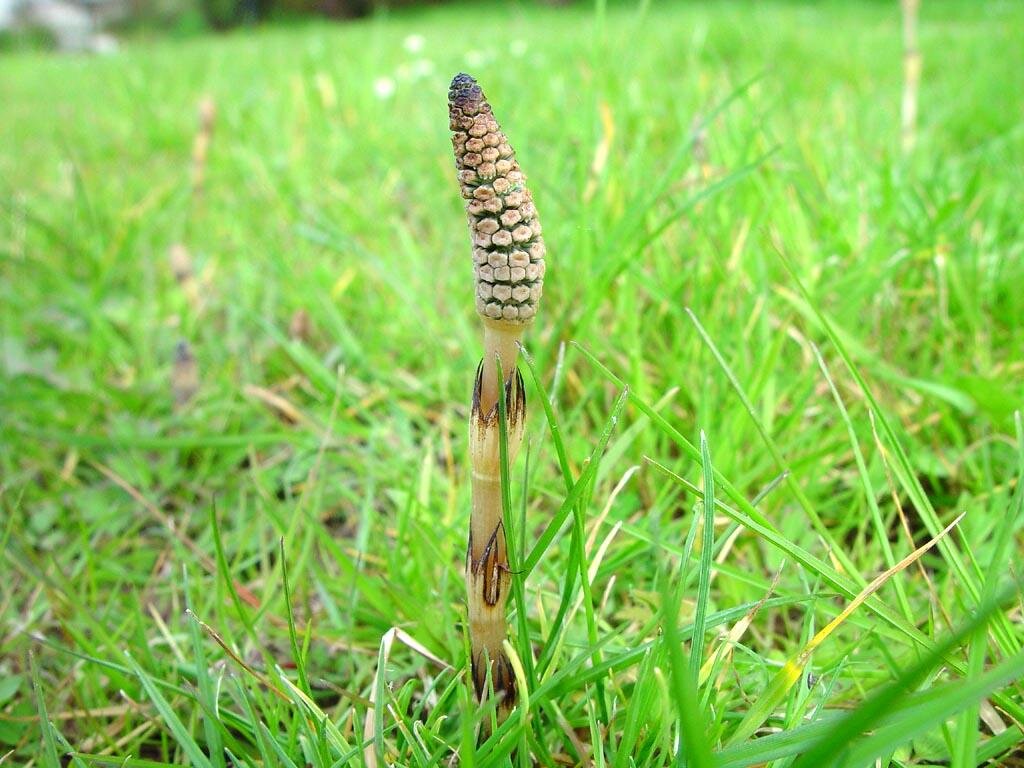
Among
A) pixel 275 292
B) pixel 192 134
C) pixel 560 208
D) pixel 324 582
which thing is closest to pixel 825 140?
pixel 560 208

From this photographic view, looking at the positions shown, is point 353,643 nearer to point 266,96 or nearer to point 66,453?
point 66,453

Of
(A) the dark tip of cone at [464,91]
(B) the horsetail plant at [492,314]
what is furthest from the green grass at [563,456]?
(A) the dark tip of cone at [464,91]

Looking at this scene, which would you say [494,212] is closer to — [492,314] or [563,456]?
[492,314]

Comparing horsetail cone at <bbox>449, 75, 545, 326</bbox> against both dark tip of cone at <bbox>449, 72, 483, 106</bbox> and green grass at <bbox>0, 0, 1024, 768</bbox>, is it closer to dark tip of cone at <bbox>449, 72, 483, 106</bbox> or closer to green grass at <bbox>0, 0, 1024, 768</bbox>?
dark tip of cone at <bbox>449, 72, 483, 106</bbox>

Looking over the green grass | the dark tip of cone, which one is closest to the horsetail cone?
the dark tip of cone

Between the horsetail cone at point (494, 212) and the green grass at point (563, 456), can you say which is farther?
the green grass at point (563, 456)

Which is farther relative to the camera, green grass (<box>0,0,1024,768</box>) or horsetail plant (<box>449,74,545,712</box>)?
green grass (<box>0,0,1024,768</box>)

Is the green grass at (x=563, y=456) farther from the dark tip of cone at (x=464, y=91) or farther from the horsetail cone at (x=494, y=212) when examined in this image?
the dark tip of cone at (x=464, y=91)
